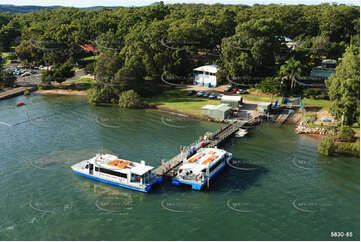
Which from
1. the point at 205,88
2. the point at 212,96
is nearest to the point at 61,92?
the point at 205,88

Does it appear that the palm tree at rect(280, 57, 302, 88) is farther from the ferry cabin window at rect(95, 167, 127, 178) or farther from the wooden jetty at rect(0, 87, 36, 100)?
the wooden jetty at rect(0, 87, 36, 100)

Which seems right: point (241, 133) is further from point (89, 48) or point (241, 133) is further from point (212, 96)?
point (89, 48)

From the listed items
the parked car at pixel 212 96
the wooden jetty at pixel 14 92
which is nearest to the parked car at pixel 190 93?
the parked car at pixel 212 96

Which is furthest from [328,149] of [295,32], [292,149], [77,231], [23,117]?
[295,32]

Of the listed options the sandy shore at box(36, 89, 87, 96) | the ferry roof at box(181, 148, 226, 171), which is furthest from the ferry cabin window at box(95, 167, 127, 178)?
the sandy shore at box(36, 89, 87, 96)

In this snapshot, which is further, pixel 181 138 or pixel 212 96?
pixel 212 96

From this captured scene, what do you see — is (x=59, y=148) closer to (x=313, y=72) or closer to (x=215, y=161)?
(x=215, y=161)

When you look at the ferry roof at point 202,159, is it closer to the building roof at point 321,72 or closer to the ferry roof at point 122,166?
the ferry roof at point 122,166
